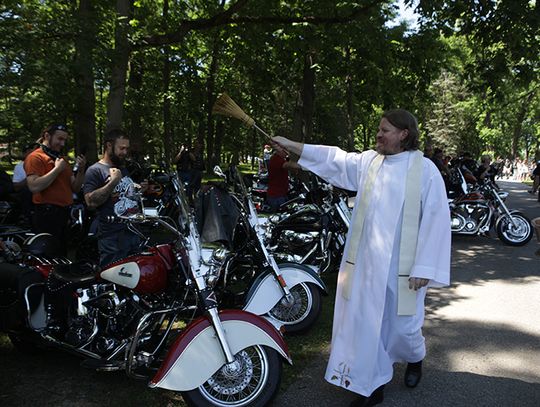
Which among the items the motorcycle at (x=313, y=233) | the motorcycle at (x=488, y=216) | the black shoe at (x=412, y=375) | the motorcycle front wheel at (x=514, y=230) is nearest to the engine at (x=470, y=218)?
the motorcycle at (x=488, y=216)

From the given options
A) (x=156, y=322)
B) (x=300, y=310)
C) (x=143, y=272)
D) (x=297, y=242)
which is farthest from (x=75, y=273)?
(x=297, y=242)

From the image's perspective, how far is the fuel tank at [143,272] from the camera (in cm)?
306

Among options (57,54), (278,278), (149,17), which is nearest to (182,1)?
(149,17)

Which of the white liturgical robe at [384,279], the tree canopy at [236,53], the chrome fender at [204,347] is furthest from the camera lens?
the tree canopy at [236,53]

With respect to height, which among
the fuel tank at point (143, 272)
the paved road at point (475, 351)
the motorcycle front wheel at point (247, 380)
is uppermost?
the fuel tank at point (143, 272)

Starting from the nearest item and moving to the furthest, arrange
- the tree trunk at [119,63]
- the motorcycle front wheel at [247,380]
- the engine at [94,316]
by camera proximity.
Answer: the motorcycle front wheel at [247,380] < the engine at [94,316] < the tree trunk at [119,63]

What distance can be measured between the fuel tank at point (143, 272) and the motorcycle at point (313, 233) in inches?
110

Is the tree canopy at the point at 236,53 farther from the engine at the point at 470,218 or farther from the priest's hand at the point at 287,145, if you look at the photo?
the engine at the point at 470,218

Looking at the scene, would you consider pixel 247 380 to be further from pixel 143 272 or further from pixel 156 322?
pixel 143 272

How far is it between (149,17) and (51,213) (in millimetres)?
7517

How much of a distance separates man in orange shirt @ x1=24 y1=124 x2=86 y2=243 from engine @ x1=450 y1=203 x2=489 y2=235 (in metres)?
7.07

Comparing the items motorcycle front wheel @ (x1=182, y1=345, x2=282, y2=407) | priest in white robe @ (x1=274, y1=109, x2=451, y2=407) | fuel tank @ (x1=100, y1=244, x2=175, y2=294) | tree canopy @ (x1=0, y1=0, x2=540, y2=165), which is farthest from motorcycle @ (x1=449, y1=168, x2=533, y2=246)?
fuel tank @ (x1=100, y1=244, x2=175, y2=294)

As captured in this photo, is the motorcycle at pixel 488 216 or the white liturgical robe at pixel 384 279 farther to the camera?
the motorcycle at pixel 488 216

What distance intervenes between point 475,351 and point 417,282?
170cm
